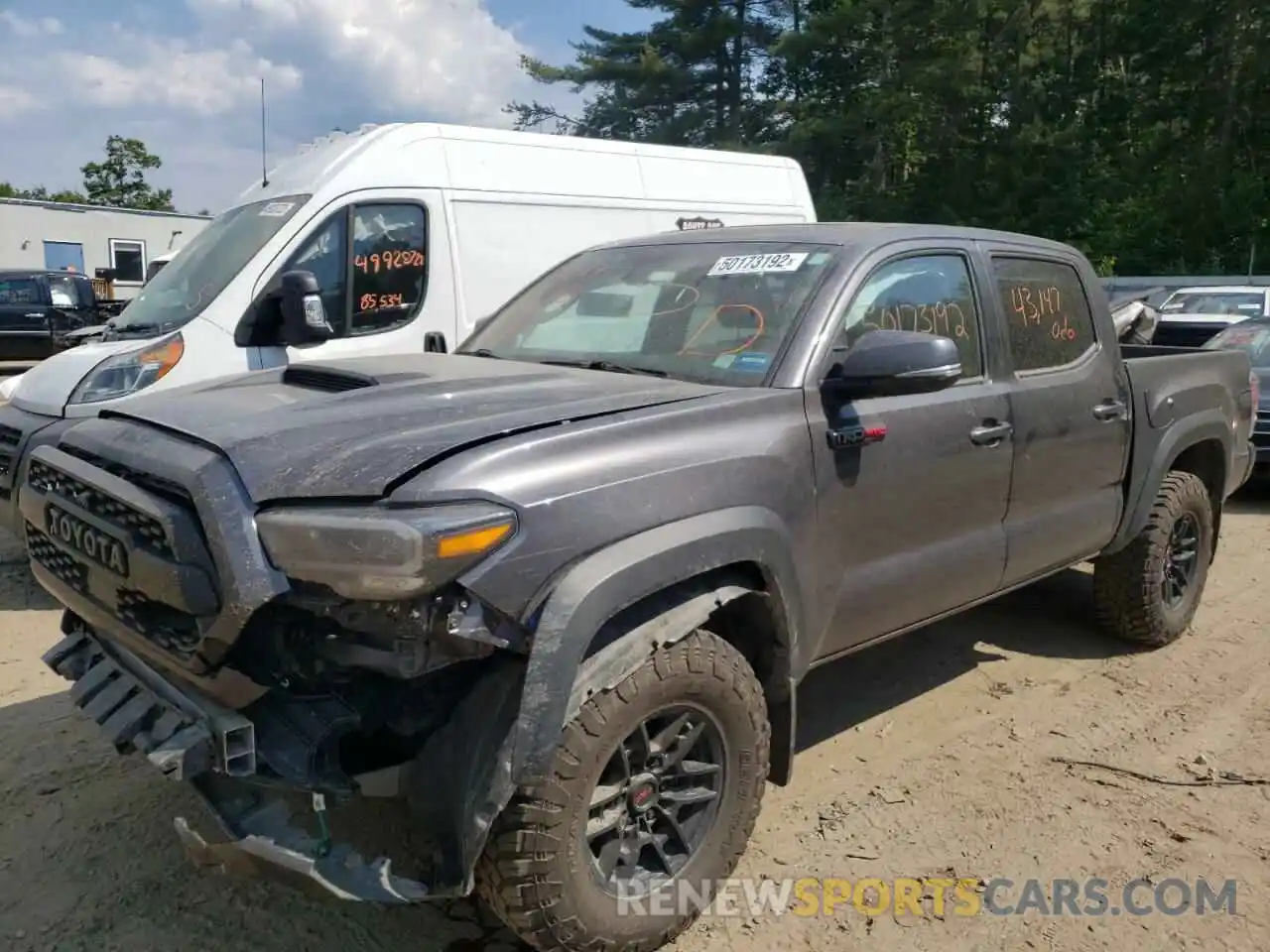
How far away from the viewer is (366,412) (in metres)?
2.70

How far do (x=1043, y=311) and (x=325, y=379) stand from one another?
2738mm

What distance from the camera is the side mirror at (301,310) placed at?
5391 millimetres

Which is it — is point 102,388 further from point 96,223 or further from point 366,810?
point 96,223

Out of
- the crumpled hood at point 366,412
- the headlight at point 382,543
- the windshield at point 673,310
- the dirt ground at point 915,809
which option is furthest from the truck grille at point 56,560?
the windshield at point 673,310

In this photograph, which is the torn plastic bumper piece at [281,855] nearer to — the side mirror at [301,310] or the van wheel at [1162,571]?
the side mirror at [301,310]

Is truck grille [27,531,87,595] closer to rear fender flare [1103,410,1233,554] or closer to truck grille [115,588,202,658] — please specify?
Result: truck grille [115,588,202,658]

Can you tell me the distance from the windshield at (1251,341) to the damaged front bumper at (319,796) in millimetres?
9053

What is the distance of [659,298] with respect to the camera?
143 inches

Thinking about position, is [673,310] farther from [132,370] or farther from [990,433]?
[132,370]

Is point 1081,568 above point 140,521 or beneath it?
beneath

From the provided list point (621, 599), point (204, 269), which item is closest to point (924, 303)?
point (621, 599)

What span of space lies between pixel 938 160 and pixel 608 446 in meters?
29.6

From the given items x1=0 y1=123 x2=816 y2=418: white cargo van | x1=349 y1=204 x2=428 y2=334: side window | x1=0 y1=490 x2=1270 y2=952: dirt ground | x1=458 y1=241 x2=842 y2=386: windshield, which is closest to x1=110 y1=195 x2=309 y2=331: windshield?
x1=0 y1=123 x2=816 y2=418: white cargo van

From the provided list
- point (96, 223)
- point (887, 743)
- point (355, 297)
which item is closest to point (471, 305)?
point (355, 297)
